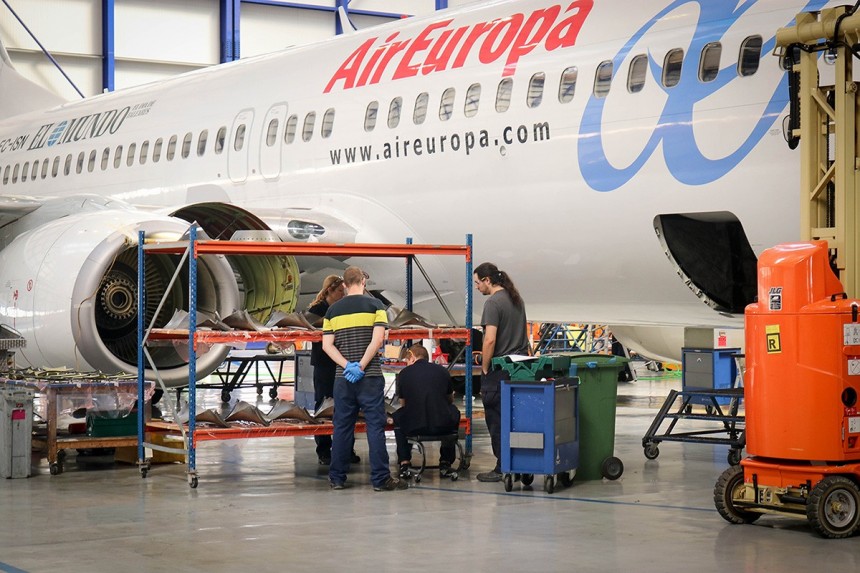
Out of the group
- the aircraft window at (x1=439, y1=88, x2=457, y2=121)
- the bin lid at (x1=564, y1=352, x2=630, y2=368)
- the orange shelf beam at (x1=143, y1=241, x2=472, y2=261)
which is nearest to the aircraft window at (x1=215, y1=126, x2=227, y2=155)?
the aircraft window at (x1=439, y1=88, x2=457, y2=121)

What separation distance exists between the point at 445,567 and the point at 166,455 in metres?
4.61

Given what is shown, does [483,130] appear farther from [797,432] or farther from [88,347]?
[797,432]

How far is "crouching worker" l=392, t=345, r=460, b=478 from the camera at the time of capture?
28.9 feet

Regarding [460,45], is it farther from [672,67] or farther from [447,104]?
[672,67]

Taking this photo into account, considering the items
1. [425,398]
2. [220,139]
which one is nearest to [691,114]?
[425,398]

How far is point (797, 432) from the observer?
6691mm

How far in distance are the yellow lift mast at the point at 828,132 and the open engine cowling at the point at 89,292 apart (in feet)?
15.7

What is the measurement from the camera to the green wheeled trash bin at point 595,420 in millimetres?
8844

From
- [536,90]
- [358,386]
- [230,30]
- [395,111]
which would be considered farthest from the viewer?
[230,30]

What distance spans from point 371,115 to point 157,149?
4.02 metres

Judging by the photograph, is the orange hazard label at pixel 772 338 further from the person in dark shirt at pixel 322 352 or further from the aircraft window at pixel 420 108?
the aircraft window at pixel 420 108

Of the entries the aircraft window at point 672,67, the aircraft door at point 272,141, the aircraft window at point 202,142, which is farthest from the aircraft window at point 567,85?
the aircraft window at point 202,142

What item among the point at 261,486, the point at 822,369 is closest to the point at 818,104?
the point at 822,369

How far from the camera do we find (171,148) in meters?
14.8
